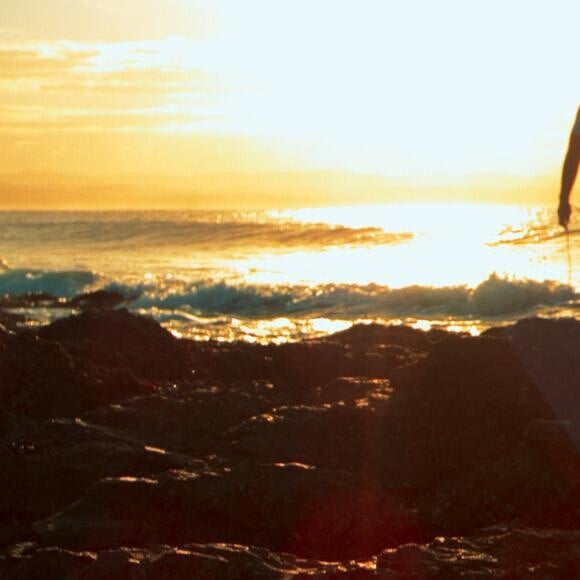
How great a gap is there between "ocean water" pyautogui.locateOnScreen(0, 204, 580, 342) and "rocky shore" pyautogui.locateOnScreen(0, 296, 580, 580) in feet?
3.82

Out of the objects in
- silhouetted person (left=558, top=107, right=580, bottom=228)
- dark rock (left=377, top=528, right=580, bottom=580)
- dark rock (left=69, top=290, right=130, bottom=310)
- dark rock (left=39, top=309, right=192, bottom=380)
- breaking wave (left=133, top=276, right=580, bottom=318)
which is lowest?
breaking wave (left=133, top=276, right=580, bottom=318)

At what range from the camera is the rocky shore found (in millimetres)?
4879

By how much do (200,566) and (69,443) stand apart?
79.1 inches

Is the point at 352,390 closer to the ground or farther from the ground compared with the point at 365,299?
farther from the ground

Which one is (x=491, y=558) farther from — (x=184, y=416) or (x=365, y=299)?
(x=365, y=299)

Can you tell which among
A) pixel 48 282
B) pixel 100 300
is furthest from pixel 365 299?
pixel 48 282

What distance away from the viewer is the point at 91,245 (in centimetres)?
5653

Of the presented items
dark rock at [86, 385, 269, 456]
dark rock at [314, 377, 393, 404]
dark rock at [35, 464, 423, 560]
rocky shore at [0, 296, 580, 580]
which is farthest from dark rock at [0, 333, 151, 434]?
dark rock at [35, 464, 423, 560]

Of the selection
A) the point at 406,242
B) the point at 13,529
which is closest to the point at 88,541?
the point at 13,529

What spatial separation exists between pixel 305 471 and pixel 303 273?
98.3ft

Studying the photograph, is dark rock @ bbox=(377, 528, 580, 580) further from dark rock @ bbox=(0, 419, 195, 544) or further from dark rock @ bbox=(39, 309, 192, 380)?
dark rock @ bbox=(39, 309, 192, 380)

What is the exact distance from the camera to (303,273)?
35.8 metres

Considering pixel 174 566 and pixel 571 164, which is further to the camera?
pixel 571 164

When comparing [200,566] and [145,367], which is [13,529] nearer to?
[200,566]
